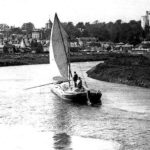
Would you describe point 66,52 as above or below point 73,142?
above

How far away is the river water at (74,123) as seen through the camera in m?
28.6

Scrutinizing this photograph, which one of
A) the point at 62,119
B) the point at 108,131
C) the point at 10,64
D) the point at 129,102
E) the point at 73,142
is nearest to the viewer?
the point at 73,142

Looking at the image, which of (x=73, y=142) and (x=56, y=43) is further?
(x=56, y=43)

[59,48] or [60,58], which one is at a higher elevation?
[59,48]

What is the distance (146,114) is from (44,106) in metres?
10.4

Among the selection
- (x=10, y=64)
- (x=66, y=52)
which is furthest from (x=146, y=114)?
(x=10, y=64)

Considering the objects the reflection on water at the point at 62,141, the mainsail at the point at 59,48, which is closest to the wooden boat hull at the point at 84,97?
the mainsail at the point at 59,48

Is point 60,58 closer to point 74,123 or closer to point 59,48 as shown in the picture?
point 59,48

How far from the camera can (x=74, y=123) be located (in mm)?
35156

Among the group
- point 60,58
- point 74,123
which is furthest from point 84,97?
point 60,58

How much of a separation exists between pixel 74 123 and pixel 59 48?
53.4 feet

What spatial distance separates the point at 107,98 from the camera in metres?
47.9

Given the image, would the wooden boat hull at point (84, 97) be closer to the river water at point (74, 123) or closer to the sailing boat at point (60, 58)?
the river water at point (74, 123)

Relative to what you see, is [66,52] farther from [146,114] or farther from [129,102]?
[146,114]
